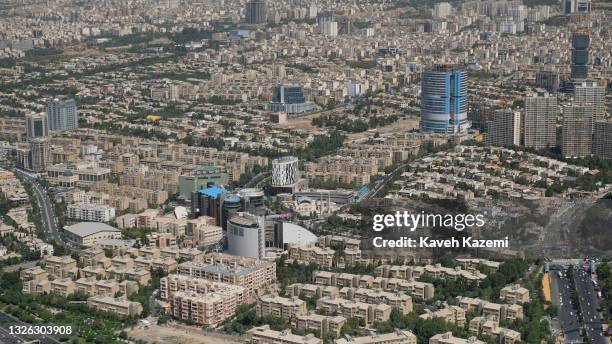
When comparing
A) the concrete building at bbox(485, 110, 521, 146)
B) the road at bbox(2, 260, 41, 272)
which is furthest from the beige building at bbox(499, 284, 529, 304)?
the concrete building at bbox(485, 110, 521, 146)

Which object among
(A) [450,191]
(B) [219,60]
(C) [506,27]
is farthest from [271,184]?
(C) [506,27]

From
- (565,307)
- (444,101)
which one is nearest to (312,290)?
(565,307)

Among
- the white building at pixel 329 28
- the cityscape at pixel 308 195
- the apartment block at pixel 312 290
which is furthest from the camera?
the white building at pixel 329 28

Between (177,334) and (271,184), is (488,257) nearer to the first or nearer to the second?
(177,334)

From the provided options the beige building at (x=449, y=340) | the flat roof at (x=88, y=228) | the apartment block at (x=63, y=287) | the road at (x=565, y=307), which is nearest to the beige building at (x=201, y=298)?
the apartment block at (x=63, y=287)

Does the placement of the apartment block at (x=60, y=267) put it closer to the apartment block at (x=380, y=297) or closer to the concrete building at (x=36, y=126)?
the apartment block at (x=380, y=297)
